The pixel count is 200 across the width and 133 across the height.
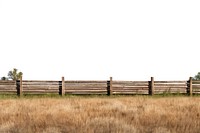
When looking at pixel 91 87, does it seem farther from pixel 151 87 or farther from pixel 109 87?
pixel 151 87

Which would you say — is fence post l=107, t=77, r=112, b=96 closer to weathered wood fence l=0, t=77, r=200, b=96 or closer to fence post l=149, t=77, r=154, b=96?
weathered wood fence l=0, t=77, r=200, b=96

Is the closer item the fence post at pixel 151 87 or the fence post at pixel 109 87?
the fence post at pixel 109 87

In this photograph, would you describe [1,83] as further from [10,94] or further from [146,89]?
[146,89]

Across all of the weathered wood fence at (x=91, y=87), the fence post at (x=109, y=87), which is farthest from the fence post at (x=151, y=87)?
the fence post at (x=109, y=87)

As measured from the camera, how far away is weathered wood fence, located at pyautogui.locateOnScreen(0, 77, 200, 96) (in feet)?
85.5

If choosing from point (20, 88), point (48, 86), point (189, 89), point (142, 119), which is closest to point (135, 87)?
point (189, 89)

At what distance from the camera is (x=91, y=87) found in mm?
26141

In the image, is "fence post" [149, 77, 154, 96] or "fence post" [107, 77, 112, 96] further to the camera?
"fence post" [149, 77, 154, 96]

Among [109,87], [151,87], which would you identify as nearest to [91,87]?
[109,87]

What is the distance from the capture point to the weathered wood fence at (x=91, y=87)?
26047 mm

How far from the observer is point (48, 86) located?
26.0 metres

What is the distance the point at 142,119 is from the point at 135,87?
49.5 feet

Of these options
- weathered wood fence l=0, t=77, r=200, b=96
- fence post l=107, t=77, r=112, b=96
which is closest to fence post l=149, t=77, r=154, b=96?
weathered wood fence l=0, t=77, r=200, b=96

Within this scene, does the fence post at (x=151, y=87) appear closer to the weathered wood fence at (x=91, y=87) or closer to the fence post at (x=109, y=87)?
the weathered wood fence at (x=91, y=87)
